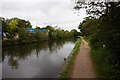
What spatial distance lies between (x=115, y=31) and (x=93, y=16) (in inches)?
110

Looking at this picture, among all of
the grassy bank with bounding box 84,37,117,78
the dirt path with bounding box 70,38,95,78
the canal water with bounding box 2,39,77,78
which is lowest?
the canal water with bounding box 2,39,77,78

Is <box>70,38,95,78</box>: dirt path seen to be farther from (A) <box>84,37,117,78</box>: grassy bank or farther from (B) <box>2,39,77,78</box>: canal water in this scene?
(B) <box>2,39,77,78</box>: canal water

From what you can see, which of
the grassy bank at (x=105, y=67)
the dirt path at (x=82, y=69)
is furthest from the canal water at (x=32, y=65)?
the grassy bank at (x=105, y=67)

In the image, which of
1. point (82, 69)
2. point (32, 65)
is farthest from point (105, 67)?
point (32, 65)

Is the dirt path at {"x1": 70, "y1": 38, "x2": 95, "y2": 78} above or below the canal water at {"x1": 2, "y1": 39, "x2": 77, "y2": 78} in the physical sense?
above

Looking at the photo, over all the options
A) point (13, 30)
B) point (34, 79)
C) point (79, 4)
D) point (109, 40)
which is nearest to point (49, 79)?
point (34, 79)

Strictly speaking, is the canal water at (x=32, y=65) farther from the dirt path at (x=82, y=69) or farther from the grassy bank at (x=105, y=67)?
the grassy bank at (x=105, y=67)

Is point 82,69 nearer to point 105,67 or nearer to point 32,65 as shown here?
point 105,67

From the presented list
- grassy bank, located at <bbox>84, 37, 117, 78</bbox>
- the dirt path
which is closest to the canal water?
the dirt path

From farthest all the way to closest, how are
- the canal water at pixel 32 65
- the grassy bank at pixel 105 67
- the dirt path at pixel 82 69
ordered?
the canal water at pixel 32 65 < the dirt path at pixel 82 69 < the grassy bank at pixel 105 67

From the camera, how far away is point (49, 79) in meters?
5.41

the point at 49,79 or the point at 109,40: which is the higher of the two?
the point at 109,40

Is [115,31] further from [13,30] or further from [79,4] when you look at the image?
[13,30]

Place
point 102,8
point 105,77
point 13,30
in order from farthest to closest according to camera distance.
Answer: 1. point 13,30
2. point 102,8
3. point 105,77
